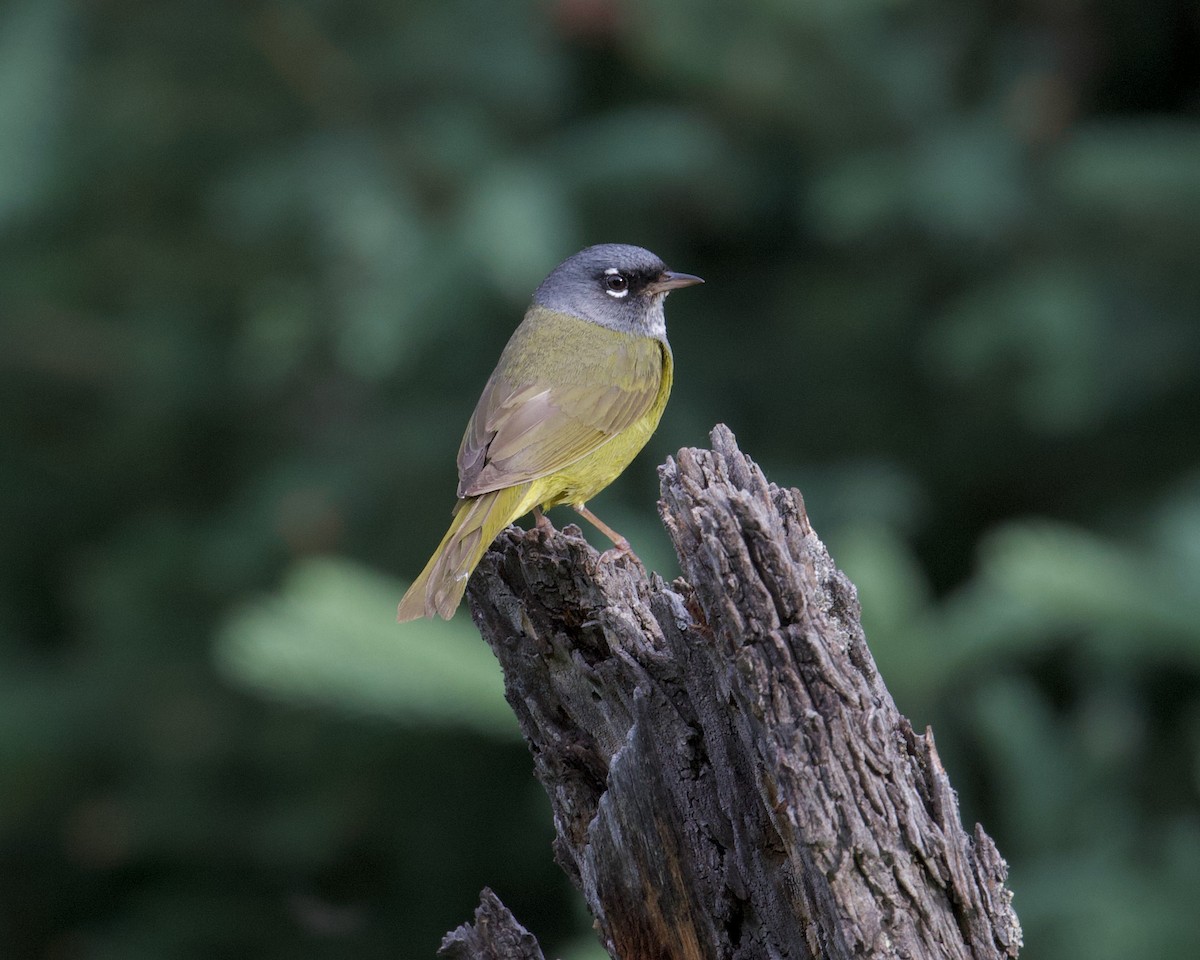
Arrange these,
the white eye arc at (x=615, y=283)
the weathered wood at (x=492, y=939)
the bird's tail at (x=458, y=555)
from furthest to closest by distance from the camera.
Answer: the white eye arc at (x=615, y=283) < the bird's tail at (x=458, y=555) < the weathered wood at (x=492, y=939)

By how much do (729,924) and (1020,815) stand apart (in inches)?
90.4

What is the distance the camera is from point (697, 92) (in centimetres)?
661

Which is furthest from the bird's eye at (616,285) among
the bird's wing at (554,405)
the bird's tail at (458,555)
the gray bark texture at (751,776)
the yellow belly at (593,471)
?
the gray bark texture at (751,776)

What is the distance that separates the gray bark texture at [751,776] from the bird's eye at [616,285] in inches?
82.3

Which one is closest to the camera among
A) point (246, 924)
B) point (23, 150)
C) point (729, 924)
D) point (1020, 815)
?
point (729, 924)

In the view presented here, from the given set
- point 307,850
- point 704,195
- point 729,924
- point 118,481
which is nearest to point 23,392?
point 118,481

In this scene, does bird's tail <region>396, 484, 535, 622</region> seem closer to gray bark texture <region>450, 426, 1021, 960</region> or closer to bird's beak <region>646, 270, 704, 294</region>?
gray bark texture <region>450, 426, 1021, 960</region>

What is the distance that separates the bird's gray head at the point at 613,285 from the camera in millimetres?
4770

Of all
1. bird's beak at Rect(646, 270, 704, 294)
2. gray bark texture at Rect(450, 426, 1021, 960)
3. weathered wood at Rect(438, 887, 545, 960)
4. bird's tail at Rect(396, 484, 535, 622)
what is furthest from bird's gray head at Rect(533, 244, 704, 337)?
weathered wood at Rect(438, 887, 545, 960)

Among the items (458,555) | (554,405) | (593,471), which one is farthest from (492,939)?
(554,405)

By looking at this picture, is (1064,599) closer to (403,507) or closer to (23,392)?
(403,507)

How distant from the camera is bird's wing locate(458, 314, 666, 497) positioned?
12.7 ft

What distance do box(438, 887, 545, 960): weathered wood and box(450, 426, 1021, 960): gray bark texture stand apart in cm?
1

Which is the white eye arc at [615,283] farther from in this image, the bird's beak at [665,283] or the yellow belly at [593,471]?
the yellow belly at [593,471]
